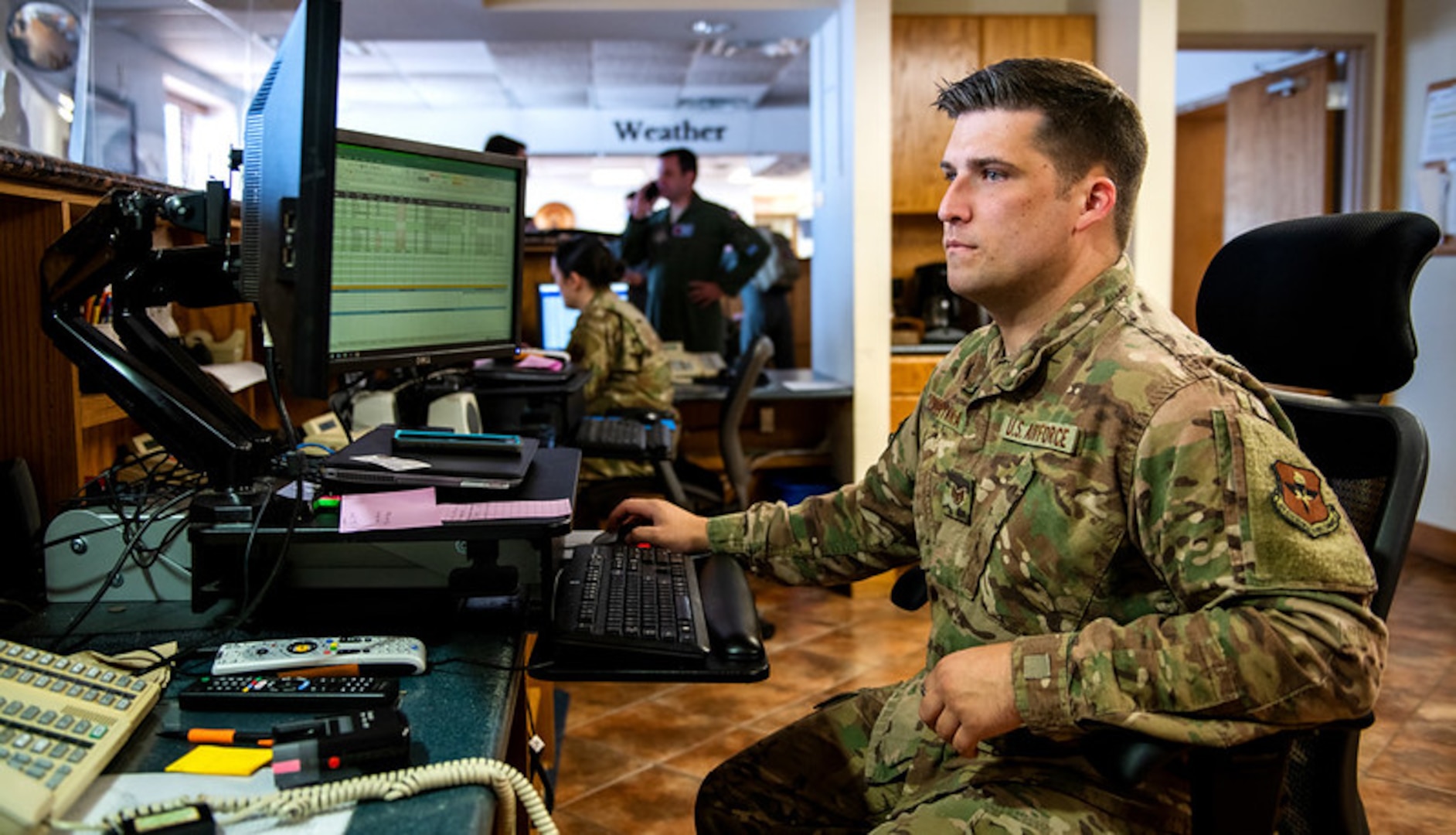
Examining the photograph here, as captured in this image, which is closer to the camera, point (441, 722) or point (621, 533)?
point (441, 722)

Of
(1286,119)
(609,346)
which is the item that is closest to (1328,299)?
(609,346)

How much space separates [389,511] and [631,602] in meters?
0.27

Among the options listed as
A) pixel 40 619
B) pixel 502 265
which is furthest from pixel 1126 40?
pixel 40 619

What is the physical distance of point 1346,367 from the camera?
4.40ft

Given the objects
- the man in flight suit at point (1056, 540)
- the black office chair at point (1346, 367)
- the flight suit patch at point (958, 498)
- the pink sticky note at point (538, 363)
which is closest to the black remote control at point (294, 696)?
the man in flight suit at point (1056, 540)

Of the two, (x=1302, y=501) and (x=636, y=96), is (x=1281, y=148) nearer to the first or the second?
(x=1302, y=501)

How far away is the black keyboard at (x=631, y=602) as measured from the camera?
1.13 meters

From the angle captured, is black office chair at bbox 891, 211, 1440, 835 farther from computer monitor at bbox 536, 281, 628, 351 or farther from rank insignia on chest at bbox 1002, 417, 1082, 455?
computer monitor at bbox 536, 281, 628, 351

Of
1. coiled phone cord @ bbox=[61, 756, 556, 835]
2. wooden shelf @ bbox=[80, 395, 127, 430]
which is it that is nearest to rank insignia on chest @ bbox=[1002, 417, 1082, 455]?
coiled phone cord @ bbox=[61, 756, 556, 835]

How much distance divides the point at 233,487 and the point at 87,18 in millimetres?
2420

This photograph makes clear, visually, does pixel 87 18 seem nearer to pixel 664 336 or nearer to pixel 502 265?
pixel 502 265

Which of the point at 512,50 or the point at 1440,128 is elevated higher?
the point at 512,50

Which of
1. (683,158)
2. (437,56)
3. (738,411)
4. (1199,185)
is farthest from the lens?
(437,56)

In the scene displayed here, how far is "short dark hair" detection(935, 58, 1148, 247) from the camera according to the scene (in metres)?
1.28
